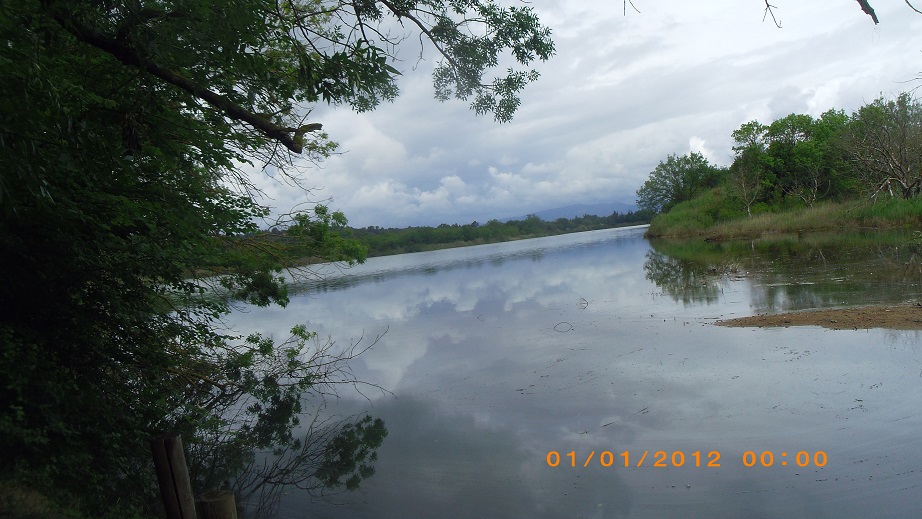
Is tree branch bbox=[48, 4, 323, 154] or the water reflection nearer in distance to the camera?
tree branch bbox=[48, 4, 323, 154]

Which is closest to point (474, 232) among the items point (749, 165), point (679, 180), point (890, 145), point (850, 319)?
point (679, 180)

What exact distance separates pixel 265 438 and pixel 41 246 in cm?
427

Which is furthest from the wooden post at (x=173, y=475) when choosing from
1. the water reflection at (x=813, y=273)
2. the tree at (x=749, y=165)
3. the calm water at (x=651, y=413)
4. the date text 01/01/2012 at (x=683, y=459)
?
the tree at (x=749, y=165)

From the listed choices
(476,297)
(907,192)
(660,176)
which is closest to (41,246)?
(476,297)

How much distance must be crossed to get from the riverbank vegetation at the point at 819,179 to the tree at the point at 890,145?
0.15ft

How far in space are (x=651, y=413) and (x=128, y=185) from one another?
6638 millimetres

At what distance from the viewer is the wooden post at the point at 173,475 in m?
4.29

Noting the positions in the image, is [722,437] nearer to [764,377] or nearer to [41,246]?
[764,377]

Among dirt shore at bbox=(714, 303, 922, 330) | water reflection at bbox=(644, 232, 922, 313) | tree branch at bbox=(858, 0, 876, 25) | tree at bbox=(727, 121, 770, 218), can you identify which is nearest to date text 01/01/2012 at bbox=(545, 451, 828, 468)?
tree branch at bbox=(858, 0, 876, 25)

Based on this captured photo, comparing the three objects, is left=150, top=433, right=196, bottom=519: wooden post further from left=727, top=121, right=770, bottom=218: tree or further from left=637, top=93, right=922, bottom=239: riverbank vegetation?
left=727, top=121, right=770, bottom=218: tree

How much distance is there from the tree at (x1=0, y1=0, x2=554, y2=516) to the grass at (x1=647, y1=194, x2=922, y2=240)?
108 ft

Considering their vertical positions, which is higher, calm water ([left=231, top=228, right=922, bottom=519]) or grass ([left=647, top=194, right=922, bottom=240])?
grass ([left=647, top=194, right=922, bottom=240])

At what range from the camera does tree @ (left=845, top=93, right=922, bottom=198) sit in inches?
1304

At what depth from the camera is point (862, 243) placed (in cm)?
2636
